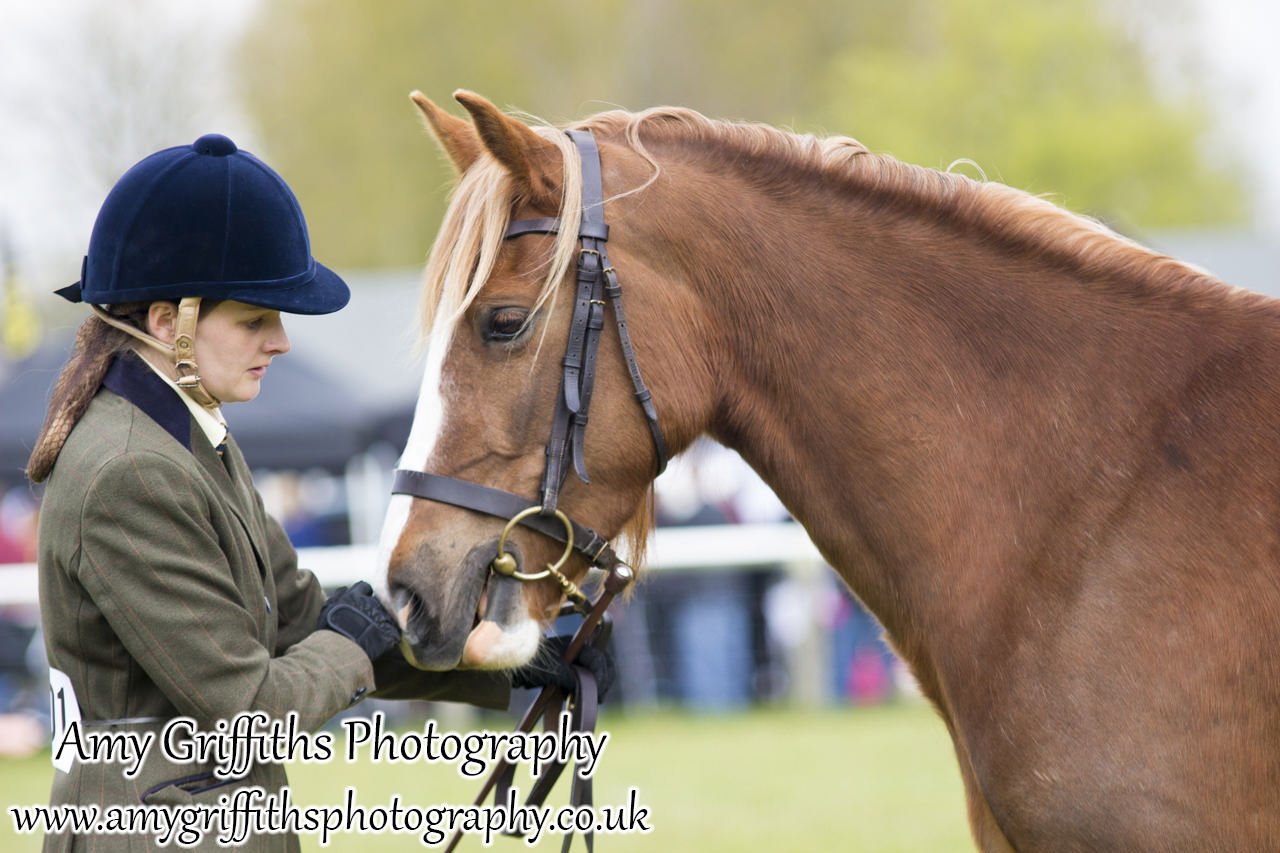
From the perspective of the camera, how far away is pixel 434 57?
2512cm

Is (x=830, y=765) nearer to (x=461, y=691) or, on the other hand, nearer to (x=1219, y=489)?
(x=461, y=691)

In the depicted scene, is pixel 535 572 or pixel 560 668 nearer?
pixel 535 572

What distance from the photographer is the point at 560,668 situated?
9.03 feet

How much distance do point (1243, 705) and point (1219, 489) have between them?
16.2 inches

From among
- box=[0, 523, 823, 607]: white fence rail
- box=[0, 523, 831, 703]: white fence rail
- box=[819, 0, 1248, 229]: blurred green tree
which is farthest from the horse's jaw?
box=[819, 0, 1248, 229]: blurred green tree

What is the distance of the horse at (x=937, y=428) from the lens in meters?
2.14

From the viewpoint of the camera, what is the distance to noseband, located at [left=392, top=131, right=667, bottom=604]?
2.36 metres

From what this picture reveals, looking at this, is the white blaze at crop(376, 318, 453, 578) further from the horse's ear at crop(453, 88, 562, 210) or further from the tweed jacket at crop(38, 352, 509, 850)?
the horse's ear at crop(453, 88, 562, 210)

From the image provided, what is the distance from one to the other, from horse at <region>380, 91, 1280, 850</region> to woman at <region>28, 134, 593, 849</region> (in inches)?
11.6

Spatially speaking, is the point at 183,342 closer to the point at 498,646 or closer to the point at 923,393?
the point at 498,646

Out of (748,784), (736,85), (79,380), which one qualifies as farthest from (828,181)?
(736,85)

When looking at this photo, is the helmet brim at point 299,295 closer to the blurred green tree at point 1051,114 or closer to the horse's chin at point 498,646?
the horse's chin at point 498,646

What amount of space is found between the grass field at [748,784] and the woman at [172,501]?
3.69 meters

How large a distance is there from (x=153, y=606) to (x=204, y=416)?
17.0 inches
